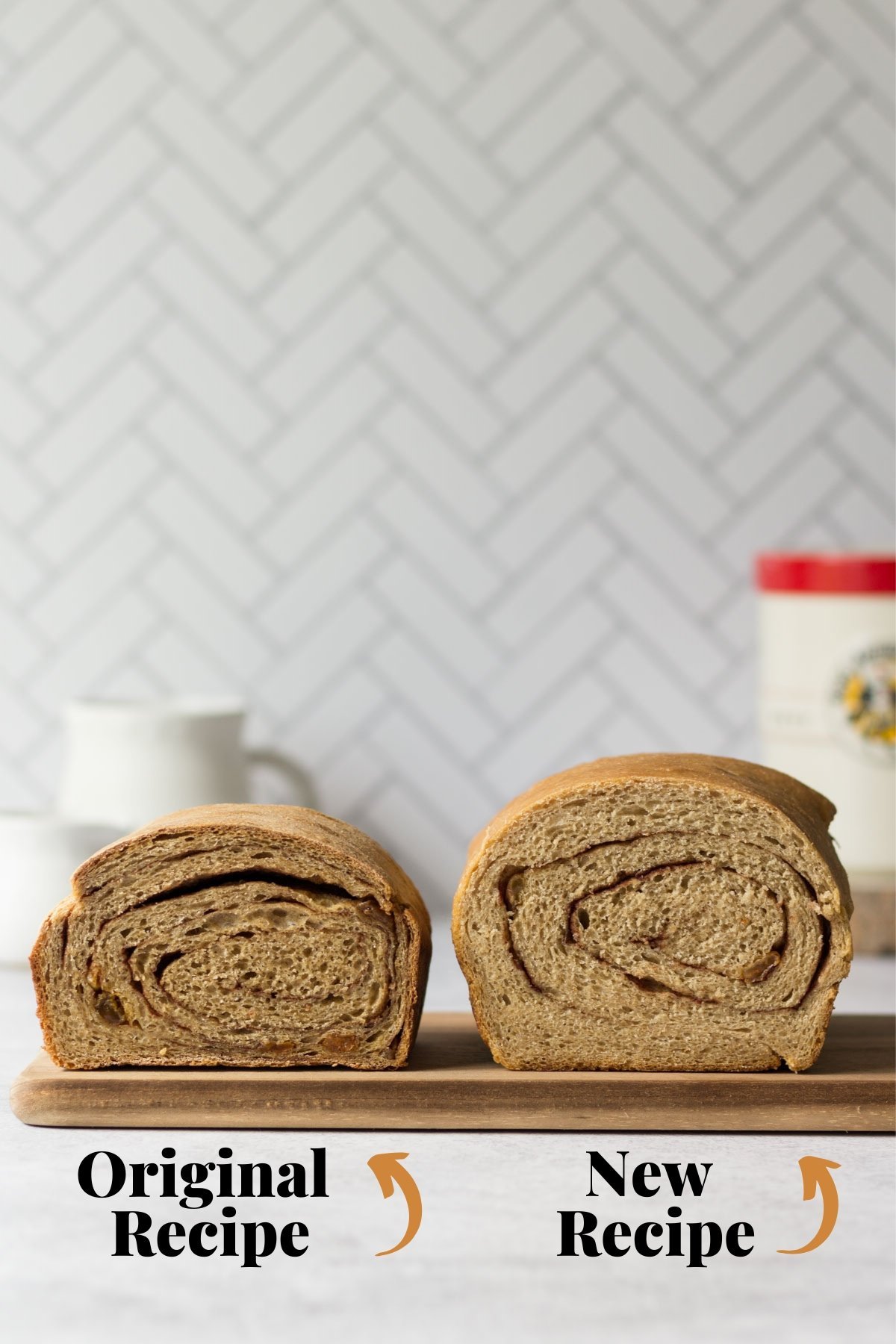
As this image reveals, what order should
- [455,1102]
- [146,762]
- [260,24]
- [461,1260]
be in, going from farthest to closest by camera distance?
[260,24] → [146,762] → [455,1102] → [461,1260]

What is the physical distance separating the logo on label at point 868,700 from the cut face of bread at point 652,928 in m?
0.49

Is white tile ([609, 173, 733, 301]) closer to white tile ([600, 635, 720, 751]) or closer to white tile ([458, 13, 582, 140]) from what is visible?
white tile ([458, 13, 582, 140])

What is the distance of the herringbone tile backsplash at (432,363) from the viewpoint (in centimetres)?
166

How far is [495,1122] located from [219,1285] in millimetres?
246

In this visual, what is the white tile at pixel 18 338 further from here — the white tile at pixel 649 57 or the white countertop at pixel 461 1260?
the white countertop at pixel 461 1260

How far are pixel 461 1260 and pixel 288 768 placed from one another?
82cm

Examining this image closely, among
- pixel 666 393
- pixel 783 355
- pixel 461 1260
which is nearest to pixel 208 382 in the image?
pixel 666 393

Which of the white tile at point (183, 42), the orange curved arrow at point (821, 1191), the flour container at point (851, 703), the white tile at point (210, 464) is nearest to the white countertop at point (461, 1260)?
the orange curved arrow at point (821, 1191)

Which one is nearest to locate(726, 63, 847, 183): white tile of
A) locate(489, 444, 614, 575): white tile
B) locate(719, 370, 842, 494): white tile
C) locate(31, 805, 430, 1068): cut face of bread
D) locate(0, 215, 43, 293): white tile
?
locate(719, 370, 842, 494): white tile

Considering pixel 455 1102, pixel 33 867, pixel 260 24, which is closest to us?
pixel 455 1102

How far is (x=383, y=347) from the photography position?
1681mm

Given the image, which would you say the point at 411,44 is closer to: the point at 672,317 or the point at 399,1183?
the point at 672,317

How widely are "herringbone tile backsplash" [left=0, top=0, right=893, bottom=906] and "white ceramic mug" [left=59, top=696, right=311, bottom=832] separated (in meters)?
0.16

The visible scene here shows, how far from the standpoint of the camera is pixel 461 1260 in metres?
0.83
